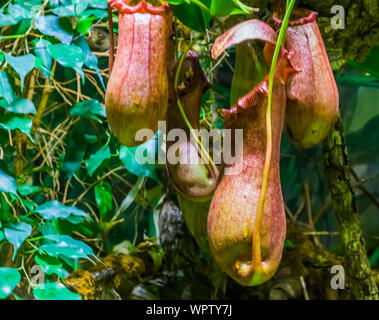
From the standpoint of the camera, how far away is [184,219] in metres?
1.23

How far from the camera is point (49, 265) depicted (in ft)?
2.87

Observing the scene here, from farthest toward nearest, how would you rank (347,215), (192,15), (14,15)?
(347,215)
(14,15)
(192,15)

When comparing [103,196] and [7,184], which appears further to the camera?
[103,196]

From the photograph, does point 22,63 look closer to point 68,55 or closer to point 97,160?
point 68,55

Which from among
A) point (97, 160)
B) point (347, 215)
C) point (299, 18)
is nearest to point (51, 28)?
point (97, 160)

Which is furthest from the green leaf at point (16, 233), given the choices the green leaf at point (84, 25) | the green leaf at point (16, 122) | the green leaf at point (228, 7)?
the green leaf at point (228, 7)

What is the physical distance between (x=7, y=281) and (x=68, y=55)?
0.45 meters

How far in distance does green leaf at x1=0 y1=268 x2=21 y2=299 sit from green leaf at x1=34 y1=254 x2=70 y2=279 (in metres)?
0.09

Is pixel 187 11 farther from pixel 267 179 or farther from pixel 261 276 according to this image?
pixel 261 276

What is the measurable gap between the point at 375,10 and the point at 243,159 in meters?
0.54

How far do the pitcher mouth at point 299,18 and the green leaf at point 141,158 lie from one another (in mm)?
462

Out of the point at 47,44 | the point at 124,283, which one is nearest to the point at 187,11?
the point at 47,44

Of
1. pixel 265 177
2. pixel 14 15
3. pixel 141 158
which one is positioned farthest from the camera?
pixel 141 158

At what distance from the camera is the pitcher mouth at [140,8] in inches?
25.6
